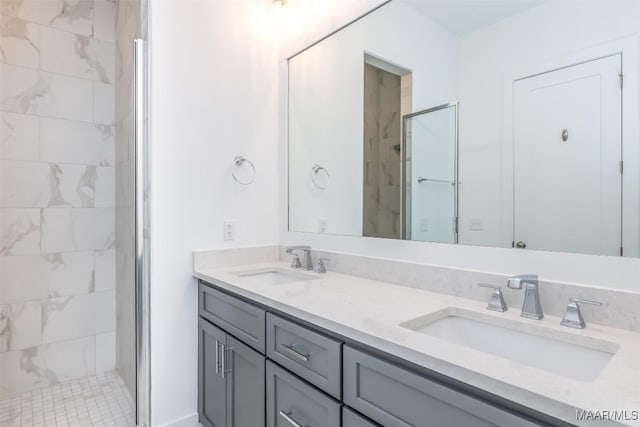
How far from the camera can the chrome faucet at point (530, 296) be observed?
104 centimetres

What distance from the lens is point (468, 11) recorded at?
137cm

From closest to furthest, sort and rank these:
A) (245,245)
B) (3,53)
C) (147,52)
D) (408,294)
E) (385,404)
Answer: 1. (385,404)
2. (408,294)
3. (147,52)
4. (245,245)
5. (3,53)

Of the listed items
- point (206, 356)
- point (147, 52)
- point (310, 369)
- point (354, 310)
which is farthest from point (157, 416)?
point (147, 52)

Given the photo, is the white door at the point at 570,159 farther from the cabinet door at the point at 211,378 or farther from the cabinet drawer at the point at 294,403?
the cabinet door at the point at 211,378

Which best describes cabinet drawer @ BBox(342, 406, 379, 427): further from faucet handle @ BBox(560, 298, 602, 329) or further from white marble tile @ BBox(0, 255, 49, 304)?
white marble tile @ BBox(0, 255, 49, 304)

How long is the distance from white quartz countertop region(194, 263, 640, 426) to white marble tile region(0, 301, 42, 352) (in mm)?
1530

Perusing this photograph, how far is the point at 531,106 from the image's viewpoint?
46.3 inches

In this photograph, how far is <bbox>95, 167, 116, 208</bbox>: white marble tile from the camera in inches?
98.0

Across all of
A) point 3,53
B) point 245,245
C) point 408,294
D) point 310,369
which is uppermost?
point 3,53

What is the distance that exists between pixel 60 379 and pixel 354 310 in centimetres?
232

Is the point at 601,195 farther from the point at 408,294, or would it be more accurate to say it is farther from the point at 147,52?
the point at 147,52

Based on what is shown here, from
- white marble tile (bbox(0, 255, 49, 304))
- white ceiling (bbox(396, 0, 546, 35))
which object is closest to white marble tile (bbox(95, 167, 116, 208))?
white marble tile (bbox(0, 255, 49, 304))

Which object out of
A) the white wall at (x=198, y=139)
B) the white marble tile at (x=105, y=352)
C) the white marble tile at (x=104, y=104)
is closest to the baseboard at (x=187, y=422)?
Answer: the white wall at (x=198, y=139)

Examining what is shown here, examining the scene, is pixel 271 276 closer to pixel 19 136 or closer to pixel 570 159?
pixel 570 159
